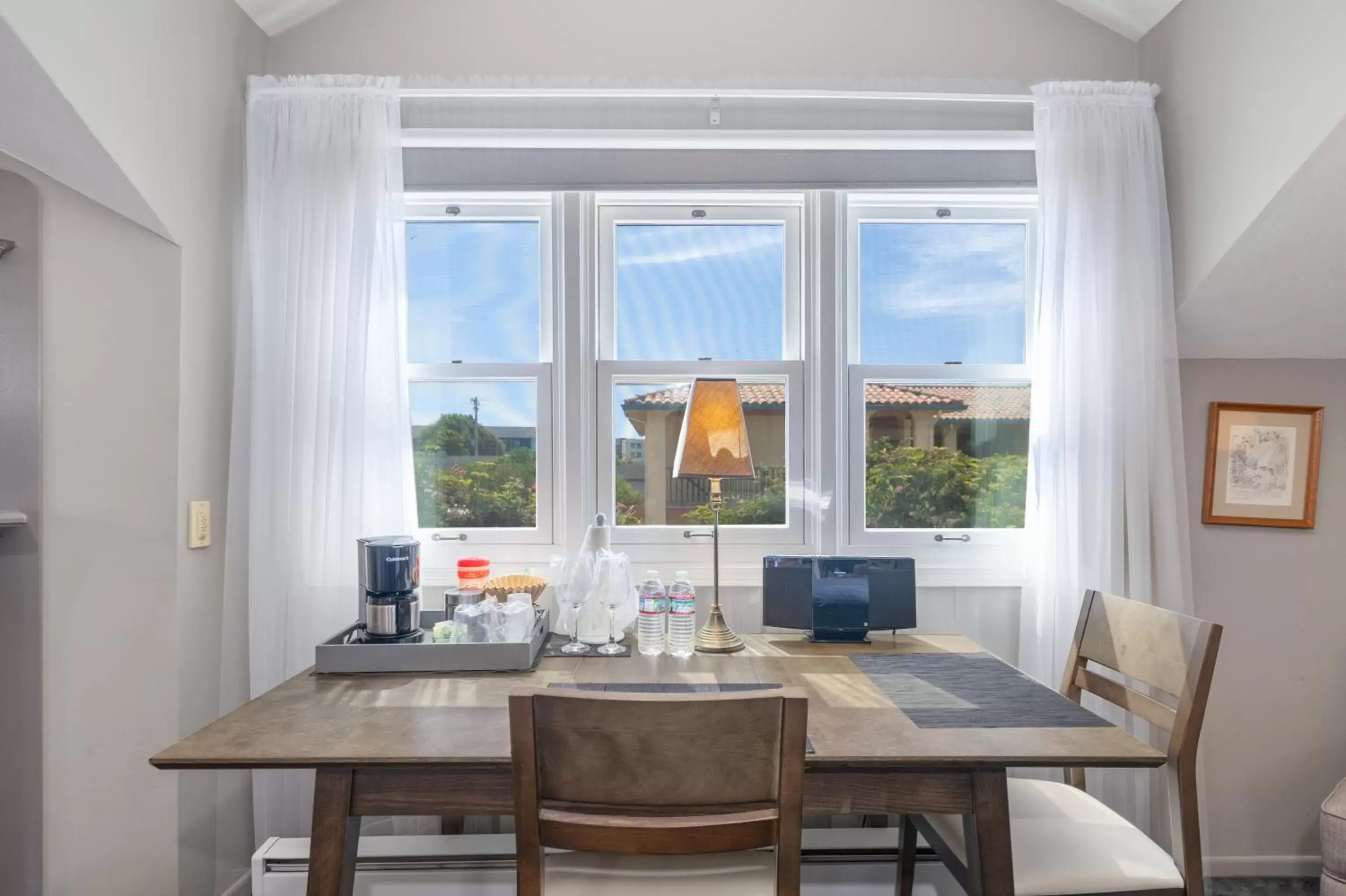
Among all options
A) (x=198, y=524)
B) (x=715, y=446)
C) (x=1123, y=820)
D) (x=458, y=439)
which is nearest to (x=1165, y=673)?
(x=1123, y=820)

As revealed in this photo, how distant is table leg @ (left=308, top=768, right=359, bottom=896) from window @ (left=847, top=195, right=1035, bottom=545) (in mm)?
1567

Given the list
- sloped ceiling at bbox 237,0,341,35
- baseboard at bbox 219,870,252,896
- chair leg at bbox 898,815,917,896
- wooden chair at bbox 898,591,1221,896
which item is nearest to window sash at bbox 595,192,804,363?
sloped ceiling at bbox 237,0,341,35

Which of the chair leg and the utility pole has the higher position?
the utility pole

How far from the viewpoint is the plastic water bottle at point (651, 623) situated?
1867 mm

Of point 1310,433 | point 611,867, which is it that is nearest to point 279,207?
point 611,867

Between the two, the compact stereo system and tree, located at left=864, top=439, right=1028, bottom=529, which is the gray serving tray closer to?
the compact stereo system

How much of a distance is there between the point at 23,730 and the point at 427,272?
5.00ft

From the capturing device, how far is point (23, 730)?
5.87 feet

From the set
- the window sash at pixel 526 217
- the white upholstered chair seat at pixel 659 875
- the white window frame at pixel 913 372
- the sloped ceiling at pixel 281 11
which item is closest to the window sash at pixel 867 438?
the white window frame at pixel 913 372

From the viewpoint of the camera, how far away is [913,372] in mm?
2383

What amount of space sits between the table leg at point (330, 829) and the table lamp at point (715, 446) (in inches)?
34.9

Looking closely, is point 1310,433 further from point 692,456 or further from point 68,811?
point 68,811

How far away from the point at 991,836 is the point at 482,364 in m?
1.80

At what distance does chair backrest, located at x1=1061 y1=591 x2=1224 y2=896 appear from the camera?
4.92ft
